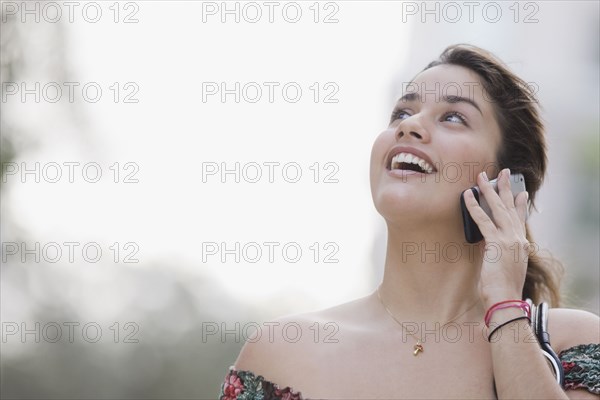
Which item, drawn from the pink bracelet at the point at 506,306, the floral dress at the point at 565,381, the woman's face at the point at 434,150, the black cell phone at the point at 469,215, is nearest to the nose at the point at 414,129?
the woman's face at the point at 434,150

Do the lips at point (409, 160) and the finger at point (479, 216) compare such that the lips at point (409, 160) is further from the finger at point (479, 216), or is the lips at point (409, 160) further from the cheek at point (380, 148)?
the finger at point (479, 216)

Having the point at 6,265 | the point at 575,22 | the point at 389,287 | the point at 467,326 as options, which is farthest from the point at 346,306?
the point at 575,22

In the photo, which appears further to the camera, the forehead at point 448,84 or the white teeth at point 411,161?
the forehead at point 448,84

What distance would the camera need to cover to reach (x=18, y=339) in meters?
8.77

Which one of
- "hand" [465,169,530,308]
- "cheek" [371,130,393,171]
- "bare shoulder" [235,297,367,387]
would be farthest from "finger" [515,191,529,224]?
"bare shoulder" [235,297,367,387]

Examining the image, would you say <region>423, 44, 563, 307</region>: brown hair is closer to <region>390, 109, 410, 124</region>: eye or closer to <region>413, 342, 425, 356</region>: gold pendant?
<region>390, 109, 410, 124</region>: eye

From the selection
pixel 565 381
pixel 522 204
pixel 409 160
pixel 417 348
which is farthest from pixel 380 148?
pixel 565 381

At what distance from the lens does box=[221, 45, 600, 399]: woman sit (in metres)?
2.98

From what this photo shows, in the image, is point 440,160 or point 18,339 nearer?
point 440,160

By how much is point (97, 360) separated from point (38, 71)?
468 centimetres

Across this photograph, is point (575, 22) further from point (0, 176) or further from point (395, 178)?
point (395, 178)

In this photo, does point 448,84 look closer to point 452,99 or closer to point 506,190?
point 452,99

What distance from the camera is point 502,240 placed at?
308 centimetres

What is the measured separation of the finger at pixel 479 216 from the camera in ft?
10.2
